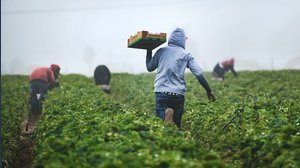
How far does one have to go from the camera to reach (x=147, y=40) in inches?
296

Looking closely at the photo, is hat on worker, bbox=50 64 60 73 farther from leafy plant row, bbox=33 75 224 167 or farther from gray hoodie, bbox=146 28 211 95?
leafy plant row, bbox=33 75 224 167

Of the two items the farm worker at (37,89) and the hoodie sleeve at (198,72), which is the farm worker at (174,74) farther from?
the farm worker at (37,89)

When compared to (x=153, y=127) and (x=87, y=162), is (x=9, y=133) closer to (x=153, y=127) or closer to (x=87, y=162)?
(x=153, y=127)

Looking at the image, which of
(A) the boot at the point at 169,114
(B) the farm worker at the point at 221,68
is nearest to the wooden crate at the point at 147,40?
(A) the boot at the point at 169,114

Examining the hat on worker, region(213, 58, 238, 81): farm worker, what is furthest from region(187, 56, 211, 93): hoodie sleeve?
region(213, 58, 238, 81): farm worker

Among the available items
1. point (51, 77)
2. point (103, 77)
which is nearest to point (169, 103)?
point (51, 77)

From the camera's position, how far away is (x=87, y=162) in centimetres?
419

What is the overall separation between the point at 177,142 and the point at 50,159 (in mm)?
1492

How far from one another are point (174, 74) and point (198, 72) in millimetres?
448

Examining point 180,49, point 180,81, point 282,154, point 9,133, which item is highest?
point 180,49

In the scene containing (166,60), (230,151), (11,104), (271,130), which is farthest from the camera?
(11,104)

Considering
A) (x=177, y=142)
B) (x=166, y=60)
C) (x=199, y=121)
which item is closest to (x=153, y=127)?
(x=177, y=142)

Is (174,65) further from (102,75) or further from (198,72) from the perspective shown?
(102,75)

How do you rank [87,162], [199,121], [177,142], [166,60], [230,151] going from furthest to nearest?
[199,121]
[166,60]
[230,151]
[177,142]
[87,162]
